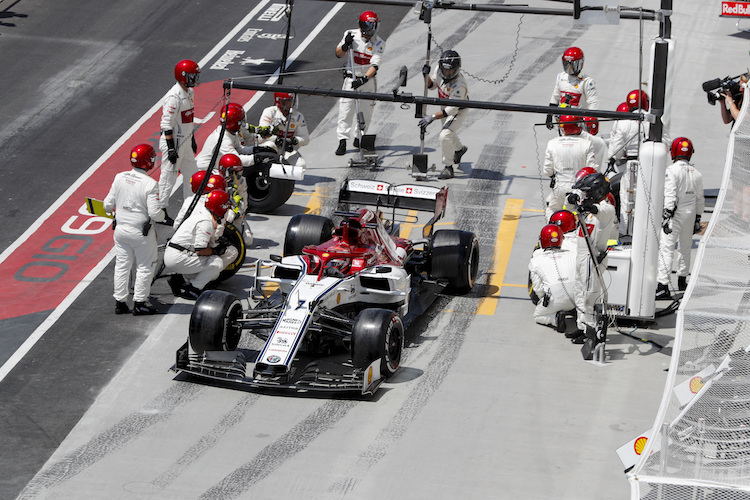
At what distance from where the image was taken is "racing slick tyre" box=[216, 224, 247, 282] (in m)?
15.7

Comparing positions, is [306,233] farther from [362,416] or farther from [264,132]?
[362,416]

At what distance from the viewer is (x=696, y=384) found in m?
9.78

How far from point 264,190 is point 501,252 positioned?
3912mm

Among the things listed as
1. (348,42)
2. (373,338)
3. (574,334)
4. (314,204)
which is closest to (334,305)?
(373,338)

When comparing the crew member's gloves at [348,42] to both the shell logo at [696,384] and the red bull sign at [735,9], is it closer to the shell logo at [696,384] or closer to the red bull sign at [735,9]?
the red bull sign at [735,9]

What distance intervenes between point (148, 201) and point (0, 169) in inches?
241

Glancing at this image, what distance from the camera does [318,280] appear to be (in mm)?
13484

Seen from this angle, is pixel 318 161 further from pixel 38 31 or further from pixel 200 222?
pixel 38 31

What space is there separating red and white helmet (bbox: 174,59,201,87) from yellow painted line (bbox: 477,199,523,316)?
517 centimetres

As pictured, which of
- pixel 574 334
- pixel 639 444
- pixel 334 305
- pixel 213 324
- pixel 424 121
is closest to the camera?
pixel 639 444

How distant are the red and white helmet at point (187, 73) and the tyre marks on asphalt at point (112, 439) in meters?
6.18

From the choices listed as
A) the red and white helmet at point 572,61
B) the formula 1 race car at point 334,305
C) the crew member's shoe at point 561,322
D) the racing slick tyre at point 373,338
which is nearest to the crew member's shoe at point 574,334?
the crew member's shoe at point 561,322

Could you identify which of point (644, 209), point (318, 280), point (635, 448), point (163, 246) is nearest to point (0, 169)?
point (163, 246)

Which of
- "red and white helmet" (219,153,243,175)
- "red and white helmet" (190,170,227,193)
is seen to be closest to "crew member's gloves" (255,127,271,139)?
"red and white helmet" (219,153,243,175)
